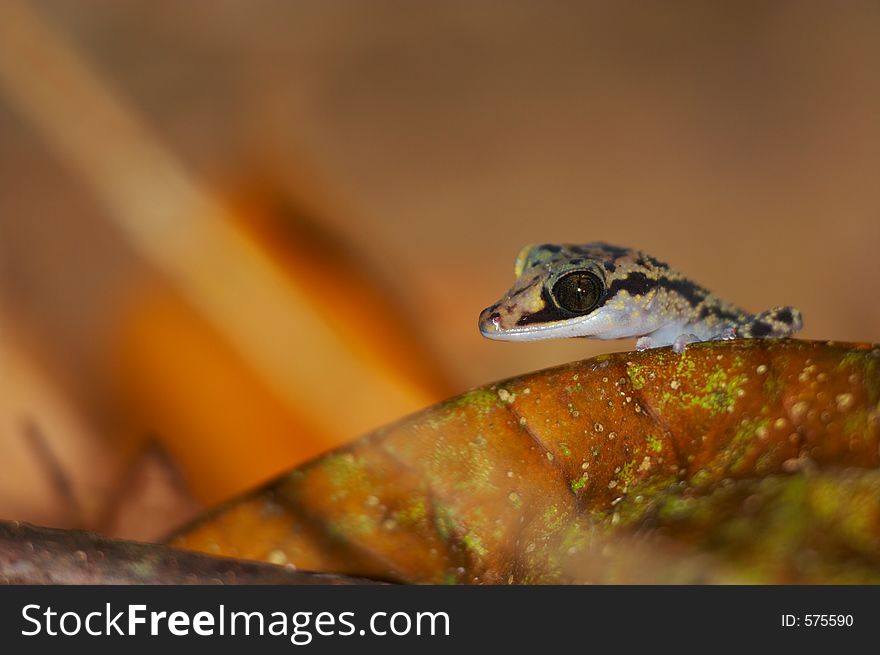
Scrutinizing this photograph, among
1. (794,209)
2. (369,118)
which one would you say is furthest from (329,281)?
(794,209)

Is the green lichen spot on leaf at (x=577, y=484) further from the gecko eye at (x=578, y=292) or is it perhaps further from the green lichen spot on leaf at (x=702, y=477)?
the gecko eye at (x=578, y=292)

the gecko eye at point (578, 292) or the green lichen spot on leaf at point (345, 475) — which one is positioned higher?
the gecko eye at point (578, 292)

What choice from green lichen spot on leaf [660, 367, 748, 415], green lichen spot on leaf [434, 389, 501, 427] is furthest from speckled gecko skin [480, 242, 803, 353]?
green lichen spot on leaf [434, 389, 501, 427]

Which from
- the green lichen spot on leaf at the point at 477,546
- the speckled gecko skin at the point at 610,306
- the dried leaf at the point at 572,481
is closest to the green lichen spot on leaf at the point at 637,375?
the dried leaf at the point at 572,481

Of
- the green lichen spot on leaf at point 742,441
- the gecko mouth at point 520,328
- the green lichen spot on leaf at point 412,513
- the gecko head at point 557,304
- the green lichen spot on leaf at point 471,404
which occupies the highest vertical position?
the gecko head at point 557,304

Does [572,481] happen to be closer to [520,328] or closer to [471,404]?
[471,404]

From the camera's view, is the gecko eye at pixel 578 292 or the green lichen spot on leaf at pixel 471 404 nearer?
the green lichen spot on leaf at pixel 471 404
